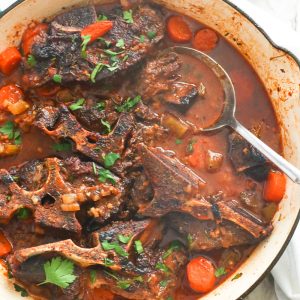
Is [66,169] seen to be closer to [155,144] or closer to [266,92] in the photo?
[155,144]

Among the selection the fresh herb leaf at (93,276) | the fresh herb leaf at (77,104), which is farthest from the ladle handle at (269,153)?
the fresh herb leaf at (93,276)

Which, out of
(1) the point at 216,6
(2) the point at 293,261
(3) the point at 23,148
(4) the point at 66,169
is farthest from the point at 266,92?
(3) the point at 23,148

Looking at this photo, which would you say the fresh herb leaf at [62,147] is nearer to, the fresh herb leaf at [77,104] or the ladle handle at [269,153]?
the fresh herb leaf at [77,104]

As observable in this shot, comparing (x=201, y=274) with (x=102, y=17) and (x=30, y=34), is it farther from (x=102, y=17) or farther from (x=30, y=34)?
(x=30, y=34)

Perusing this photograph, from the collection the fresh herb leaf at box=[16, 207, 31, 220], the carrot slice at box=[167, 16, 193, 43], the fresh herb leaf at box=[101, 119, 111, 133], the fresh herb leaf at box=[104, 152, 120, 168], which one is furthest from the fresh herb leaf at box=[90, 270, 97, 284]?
the carrot slice at box=[167, 16, 193, 43]

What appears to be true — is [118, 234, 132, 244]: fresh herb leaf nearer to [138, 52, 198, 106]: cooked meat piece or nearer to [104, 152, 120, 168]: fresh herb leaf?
[104, 152, 120, 168]: fresh herb leaf

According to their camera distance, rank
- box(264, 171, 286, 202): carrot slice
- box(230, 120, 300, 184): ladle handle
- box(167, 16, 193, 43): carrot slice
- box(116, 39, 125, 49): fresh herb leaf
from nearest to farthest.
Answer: box(230, 120, 300, 184): ladle handle
box(264, 171, 286, 202): carrot slice
box(116, 39, 125, 49): fresh herb leaf
box(167, 16, 193, 43): carrot slice
